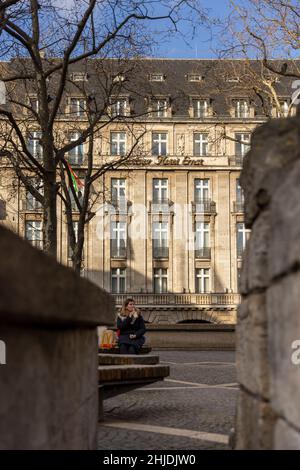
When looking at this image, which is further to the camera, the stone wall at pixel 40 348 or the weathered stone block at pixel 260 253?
the weathered stone block at pixel 260 253

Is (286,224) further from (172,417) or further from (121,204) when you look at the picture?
(121,204)

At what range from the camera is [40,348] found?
248 centimetres

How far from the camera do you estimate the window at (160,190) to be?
53.7 metres

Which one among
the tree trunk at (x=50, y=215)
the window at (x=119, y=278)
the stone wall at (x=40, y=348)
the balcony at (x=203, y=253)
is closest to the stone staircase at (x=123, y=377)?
the stone wall at (x=40, y=348)

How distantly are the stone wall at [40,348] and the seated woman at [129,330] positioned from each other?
33.7ft

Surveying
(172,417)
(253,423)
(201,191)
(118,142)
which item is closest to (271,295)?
(253,423)

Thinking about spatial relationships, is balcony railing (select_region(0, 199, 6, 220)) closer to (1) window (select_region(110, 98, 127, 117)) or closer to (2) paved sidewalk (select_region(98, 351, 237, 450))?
(1) window (select_region(110, 98, 127, 117))

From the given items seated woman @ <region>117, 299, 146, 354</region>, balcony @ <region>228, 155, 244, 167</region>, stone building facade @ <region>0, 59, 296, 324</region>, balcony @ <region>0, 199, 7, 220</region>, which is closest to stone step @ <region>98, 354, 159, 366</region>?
seated woman @ <region>117, 299, 146, 354</region>

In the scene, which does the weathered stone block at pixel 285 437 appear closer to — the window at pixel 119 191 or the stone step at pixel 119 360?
the stone step at pixel 119 360

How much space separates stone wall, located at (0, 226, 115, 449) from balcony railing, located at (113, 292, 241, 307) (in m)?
47.9

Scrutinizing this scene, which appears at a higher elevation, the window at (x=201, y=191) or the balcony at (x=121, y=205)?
the window at (x=201, y=191)

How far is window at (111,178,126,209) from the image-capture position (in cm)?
5331

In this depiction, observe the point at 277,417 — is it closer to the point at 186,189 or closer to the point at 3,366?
the point at 3,366

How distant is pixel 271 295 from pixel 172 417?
16.9 ft
